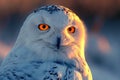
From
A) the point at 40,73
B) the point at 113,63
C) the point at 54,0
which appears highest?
the point at 54,0

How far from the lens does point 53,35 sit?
Answer: 6020 millimetres

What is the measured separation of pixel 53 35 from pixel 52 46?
0.31ft

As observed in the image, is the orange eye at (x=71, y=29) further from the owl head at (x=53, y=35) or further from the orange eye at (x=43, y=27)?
the orange eye at (x=43, y=27)

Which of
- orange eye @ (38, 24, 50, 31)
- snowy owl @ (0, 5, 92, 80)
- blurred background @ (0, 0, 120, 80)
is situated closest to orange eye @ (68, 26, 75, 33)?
snowy owl @ (0, 5, 92, 80)

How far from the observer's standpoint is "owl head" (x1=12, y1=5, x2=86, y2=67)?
602 cm

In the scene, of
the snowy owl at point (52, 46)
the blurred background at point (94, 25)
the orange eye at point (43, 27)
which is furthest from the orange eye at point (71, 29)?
Result: the blurred background at point (94, 25)

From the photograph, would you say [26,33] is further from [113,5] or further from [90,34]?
[113,5]

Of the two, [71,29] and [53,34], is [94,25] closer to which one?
[71,29]

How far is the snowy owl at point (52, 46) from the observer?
5949 mm

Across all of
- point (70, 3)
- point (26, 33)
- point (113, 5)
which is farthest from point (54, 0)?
point (26, 33)

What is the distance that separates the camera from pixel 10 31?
41.0 ft

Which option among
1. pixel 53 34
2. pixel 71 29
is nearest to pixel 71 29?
pixel 71 29

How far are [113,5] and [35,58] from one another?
315 inches

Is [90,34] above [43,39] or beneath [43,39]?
above
